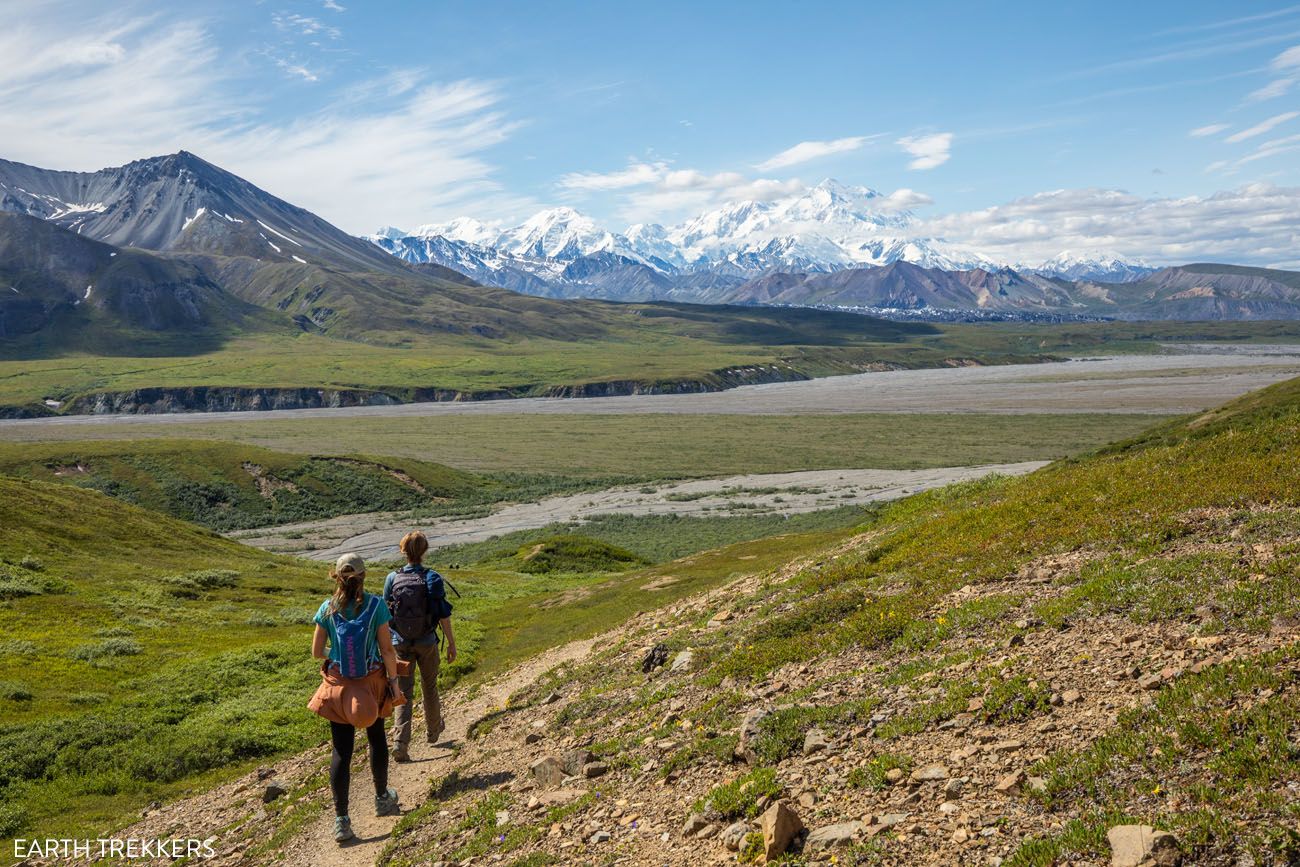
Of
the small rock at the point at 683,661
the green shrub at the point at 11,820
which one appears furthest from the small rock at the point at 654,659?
the green shrub at the point at 11,820

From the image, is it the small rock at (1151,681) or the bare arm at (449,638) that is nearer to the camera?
the small rock at (1151,681)

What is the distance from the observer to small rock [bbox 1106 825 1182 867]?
24.9ft

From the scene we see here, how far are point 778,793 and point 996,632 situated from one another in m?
5.49

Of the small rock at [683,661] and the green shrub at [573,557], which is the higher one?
the small rock at [683,661]

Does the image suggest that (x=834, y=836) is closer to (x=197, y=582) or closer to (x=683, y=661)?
(x=683, y=661)

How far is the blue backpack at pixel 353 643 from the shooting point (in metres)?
12.9

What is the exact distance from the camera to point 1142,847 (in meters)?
7.79

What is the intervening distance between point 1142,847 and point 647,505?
94.7 meters

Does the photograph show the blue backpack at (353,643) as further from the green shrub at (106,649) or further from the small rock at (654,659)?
the green shrub at (106,649)

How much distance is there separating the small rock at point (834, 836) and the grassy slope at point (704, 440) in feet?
377

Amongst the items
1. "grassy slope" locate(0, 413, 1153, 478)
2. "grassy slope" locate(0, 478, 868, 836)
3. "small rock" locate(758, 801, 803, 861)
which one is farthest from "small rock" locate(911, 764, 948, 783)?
"grassy slope" locate(0, 413, 1153, 478)

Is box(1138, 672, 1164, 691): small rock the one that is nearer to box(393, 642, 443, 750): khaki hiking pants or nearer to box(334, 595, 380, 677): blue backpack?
box(334, 595, 380, 677): blue backpack

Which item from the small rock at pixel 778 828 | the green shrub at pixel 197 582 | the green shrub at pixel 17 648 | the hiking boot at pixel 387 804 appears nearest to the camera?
the small rock at pixel 778 828

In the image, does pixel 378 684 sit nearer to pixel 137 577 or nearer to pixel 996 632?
pixel 996 632
